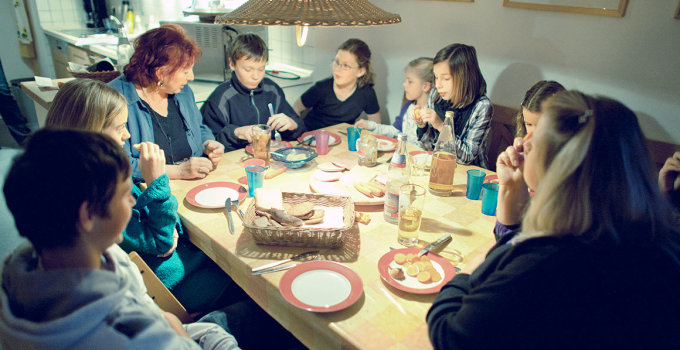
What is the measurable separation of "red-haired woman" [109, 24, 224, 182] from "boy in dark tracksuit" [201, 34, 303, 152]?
0.29m

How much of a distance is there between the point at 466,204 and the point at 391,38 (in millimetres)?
1943

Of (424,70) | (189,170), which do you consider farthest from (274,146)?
(424,70)

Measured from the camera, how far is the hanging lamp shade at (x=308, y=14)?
1.03 m

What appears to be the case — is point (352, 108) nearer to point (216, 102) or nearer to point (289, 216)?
point (216, 102)

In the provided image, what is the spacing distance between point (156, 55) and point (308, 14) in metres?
1.06

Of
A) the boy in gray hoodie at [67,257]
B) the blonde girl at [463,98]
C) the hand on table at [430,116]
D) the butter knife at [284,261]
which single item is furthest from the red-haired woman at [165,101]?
the blonde girl at [463,98]

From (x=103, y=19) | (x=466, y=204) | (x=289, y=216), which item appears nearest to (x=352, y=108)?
(x=466, y=204)

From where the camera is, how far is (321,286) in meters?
1.07

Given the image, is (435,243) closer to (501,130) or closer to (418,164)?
(418,164)

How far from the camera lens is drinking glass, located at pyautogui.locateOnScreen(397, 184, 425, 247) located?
127cm

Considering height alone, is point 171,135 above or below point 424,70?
below

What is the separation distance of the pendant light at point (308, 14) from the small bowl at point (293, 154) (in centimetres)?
78

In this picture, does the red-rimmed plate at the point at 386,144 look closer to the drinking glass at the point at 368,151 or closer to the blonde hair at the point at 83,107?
the drinking glass at the point at 368,151

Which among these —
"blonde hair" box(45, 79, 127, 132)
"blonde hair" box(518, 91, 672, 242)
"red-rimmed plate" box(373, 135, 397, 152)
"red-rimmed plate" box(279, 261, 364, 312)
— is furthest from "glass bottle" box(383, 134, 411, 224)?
"blonde hair" box(45, 79, 127, 132)
